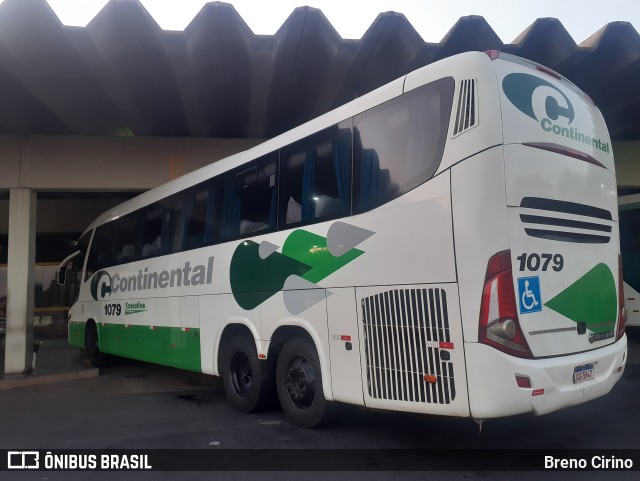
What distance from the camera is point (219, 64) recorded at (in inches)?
340

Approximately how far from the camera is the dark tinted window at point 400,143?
4809 millimetres

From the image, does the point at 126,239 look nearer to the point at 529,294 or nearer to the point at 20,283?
the point at 20,283

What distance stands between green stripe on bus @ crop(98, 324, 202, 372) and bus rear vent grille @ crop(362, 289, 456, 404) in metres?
3.68

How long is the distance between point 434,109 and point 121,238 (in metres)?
7.86

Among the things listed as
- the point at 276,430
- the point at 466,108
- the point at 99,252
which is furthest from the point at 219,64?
the point at 276,430

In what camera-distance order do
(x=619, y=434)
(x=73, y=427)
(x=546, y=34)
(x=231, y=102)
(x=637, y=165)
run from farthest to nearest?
1. (x=637, y=165)
2. (x=231, y=102)
3. (x=546, y=34)
4. (x=73, y=427)
5. (x=619, y=434)

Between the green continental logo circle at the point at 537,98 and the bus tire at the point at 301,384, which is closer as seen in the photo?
the green continental logo circle at the point at 537,98

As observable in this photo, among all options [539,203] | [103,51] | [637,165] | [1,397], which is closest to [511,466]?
[539,203]

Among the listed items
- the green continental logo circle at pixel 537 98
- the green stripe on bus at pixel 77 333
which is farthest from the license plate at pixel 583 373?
the green stripe on bus at pixel 77 333

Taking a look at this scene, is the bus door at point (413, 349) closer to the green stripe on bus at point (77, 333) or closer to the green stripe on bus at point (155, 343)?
the green stripe on bus at point (155, 343)

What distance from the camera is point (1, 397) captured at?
29.9 feet

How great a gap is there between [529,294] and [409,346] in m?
1.08

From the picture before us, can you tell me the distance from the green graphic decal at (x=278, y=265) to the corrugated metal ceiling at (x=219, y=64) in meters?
3.23

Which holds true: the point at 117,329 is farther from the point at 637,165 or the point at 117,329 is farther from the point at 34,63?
the point at 637,165
